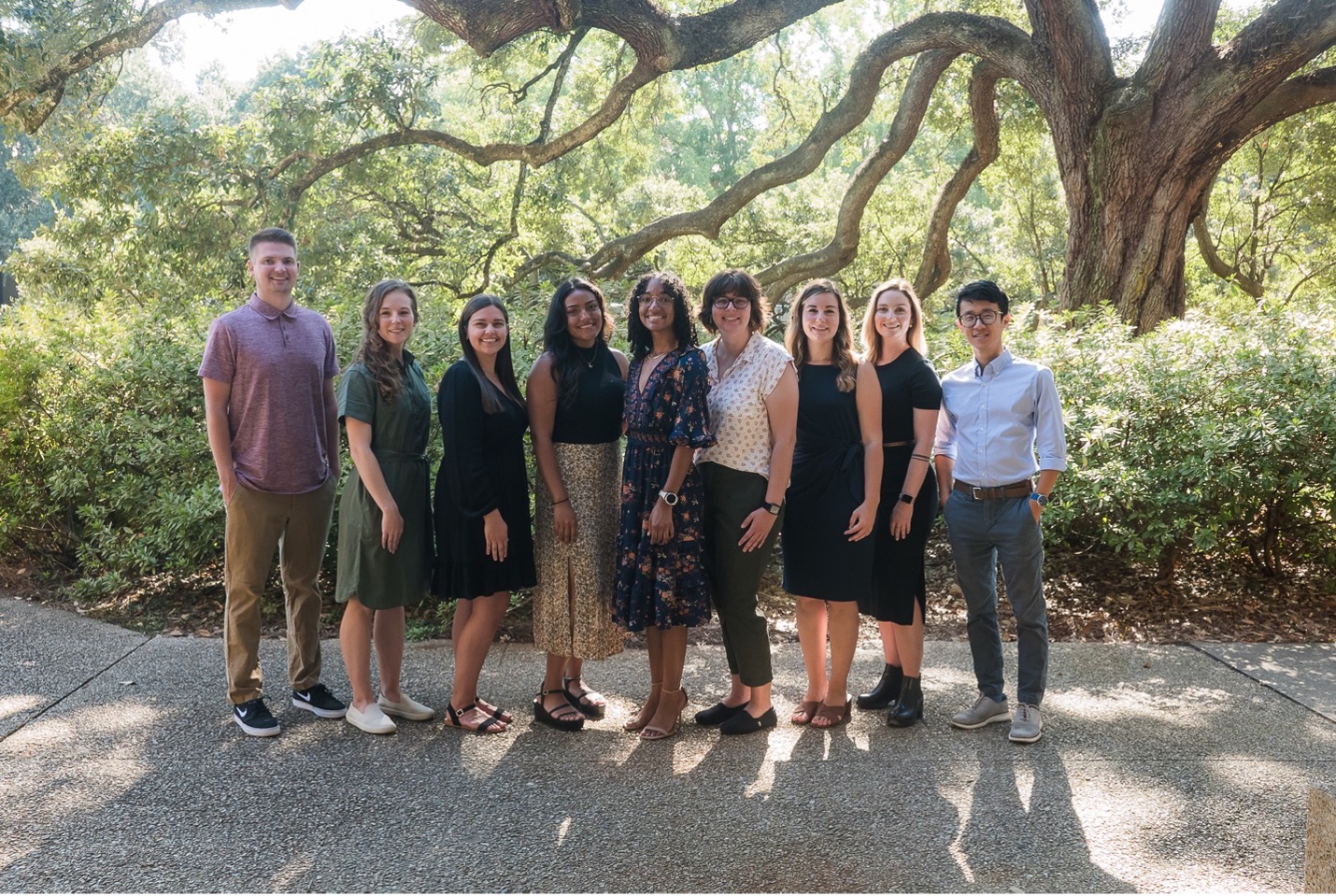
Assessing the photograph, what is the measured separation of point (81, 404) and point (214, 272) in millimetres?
4690

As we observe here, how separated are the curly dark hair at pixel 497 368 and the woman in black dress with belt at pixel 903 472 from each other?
1.49m

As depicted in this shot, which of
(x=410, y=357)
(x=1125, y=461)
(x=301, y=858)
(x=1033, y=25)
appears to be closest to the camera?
(x=301, y=858)

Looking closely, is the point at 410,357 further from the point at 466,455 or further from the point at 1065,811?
the point at 1065,811

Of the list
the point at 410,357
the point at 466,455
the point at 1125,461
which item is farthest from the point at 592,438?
the point at 1125,461

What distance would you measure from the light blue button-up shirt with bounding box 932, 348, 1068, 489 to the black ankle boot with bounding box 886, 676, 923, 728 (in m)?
0.88

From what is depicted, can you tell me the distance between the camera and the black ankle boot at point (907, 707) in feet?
14.0

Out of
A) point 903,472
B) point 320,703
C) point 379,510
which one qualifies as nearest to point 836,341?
point 903,472

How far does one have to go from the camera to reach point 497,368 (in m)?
4.23

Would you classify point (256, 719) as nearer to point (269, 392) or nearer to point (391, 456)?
point (391, 456)

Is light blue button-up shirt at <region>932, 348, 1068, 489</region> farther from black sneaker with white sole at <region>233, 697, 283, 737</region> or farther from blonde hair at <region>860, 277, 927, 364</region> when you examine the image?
black sneaker with white sole at <region>233, 697, 283, 737</region>

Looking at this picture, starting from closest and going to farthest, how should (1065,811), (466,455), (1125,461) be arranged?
(1065,811) < (466,455) < (1125,461)

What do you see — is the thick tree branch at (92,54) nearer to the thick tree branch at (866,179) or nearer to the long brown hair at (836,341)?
the thick tree branch at (866,179)

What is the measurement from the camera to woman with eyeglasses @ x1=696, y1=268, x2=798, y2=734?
13.1ft

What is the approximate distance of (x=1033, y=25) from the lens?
906 cm
